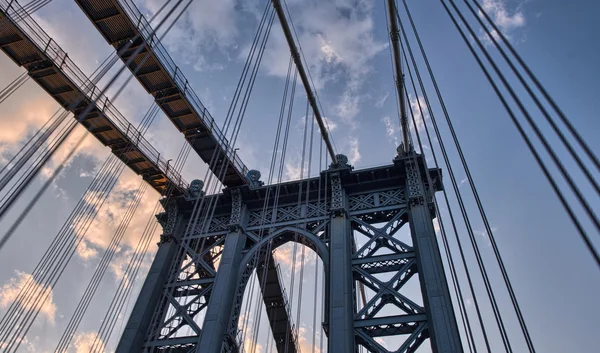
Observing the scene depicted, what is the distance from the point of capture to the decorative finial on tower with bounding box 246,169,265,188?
24800 millimetres

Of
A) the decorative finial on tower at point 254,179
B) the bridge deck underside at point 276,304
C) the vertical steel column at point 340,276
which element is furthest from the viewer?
the bridge deck underside at point 276,304

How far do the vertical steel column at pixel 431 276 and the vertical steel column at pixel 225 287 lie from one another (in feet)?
26.7

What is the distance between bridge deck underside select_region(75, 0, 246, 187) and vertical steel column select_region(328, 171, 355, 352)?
5.38 meters

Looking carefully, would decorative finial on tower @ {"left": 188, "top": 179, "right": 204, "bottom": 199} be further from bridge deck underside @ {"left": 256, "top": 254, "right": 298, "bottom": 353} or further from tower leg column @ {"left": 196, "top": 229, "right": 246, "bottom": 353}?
bridge deck underside @ {"left": 256, "top": 254, "right": 298, "bottom": 353}

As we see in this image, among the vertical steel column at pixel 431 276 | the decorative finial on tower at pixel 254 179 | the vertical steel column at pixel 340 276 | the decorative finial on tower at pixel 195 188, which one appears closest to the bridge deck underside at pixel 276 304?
the decorative finial on tower at pixel 254 179

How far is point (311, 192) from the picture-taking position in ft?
76.9

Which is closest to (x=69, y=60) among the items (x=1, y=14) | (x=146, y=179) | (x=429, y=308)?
(x=1, y=14)

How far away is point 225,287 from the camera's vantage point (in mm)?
20266

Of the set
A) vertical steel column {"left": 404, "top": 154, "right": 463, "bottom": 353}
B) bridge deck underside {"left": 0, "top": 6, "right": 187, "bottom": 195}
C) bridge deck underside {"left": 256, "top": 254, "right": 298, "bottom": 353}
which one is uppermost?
bridge deck underside {"left": 0, "top": 6, "right": 187, "bottom": 195}

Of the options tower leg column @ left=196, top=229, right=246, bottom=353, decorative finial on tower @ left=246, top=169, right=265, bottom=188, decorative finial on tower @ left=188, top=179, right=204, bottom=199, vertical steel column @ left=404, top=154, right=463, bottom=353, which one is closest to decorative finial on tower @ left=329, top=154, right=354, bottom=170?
vertical steel column @ left=404, top=154, right=463, bottom=353

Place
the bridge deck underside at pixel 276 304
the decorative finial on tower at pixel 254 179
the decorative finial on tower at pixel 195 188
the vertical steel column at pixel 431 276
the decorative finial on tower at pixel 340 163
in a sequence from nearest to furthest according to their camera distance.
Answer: the vertical steel column at pixel 431 276 → the decorative finial on tower at pixel 340 163 → the decorative finial on tower at pixel 254 179 → the decorative finial on tower at pixel 195 188 → the bridge deck underside at pixel 276 304

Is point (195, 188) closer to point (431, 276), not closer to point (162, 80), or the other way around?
point (162, 80)

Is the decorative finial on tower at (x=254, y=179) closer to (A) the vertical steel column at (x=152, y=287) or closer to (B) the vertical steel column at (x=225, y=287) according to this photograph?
(B) the vertical steel column at (x=225, y=287)

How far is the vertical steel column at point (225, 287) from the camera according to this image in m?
18.6
